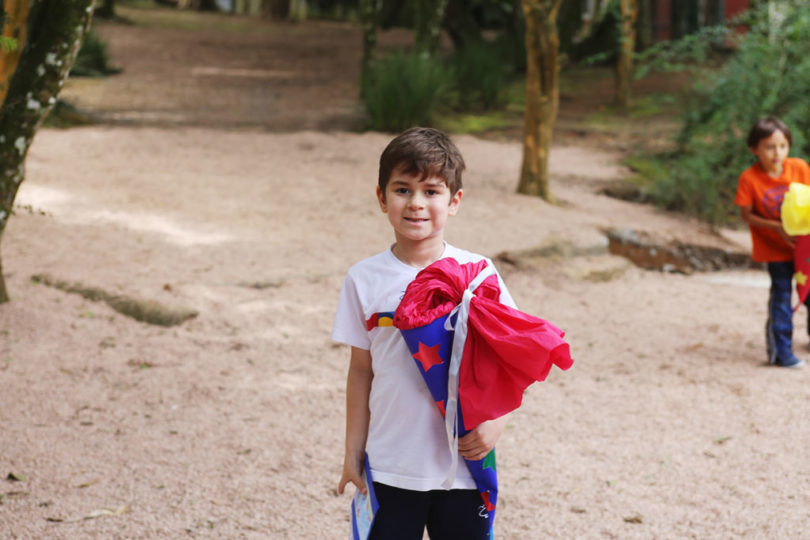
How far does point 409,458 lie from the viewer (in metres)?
1.95

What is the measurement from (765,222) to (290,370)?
263 centimetres

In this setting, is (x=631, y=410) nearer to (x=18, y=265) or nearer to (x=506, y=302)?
(x=506, y=302)

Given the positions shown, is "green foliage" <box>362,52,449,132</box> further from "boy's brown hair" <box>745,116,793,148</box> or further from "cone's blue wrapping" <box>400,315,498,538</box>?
"cone's blue wrapping" <box>400,315,498,538</box>

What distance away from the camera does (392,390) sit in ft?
6.54

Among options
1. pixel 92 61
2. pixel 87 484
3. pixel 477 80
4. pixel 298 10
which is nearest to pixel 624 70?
pixel 477 80

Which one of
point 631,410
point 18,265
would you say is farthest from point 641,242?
point 18,265

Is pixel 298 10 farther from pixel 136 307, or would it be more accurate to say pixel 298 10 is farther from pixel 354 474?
pixel 354 474

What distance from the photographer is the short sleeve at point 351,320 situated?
2020 millimetres

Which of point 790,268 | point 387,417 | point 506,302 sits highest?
point 506,302

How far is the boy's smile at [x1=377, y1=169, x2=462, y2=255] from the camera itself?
6.50 feet

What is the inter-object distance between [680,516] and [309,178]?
6.06m

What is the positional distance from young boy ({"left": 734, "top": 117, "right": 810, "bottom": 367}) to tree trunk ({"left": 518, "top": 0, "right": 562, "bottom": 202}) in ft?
12.6

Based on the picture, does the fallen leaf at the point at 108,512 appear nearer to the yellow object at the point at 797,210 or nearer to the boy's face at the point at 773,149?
the yellow object at the point at 797,210

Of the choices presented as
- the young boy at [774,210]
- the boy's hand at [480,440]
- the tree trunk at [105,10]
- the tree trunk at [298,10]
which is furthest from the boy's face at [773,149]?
the tree trunk at [298,10]
